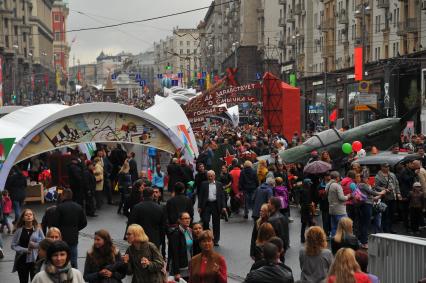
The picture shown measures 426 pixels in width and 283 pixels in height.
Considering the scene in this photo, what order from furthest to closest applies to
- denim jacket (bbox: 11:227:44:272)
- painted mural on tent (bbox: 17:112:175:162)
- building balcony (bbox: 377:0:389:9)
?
building balcony (bbox: 377:0:389:9) → painted mural on tent (bbox: 17:112:175:162) → denim jacket (bbox: 11:227:44:272)

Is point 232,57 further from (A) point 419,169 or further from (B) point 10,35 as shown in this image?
(A) point 419,169

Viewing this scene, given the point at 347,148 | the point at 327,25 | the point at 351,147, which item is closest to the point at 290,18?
the point at 327,25

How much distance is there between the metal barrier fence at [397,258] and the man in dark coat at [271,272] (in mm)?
1777

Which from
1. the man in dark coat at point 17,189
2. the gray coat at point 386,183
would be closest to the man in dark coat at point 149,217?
the gray coat at point 386,183

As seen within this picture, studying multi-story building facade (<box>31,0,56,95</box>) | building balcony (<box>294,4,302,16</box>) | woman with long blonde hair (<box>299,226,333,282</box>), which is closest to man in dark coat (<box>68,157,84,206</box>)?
woman with long blonde hair (<box>299,226,333,282</box>)

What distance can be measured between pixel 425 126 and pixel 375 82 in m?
14.1

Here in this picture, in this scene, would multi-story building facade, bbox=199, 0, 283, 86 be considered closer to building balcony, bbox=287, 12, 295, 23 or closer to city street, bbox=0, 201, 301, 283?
building balcony, bbox=287, 12, 295, 23

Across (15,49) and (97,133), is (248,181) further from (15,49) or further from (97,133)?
(15,49)

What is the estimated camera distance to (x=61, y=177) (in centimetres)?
2492

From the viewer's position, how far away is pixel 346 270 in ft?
25.5

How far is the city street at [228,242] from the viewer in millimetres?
14312

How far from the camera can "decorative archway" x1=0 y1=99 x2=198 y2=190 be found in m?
22.7

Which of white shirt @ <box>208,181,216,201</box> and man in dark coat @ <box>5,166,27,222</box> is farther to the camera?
man in dark coat @ <box>5,166,27,222</box>

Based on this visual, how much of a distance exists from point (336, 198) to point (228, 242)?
7.95 ft
